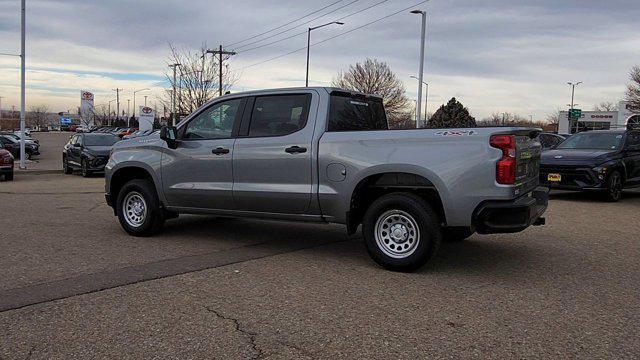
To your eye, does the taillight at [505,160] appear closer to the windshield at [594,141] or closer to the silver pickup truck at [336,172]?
the silver pickup truck at [336,172]

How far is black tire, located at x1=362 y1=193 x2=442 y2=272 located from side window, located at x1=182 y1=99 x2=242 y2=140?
2217mm

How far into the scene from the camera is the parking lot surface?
Answer: 3.96m

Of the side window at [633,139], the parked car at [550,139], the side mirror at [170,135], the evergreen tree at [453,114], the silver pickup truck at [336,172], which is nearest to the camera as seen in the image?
the silver pickup truck at [336,172]

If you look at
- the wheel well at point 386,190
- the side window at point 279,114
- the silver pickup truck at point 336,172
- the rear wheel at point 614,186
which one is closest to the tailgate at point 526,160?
the silver pickup truck at point 336,172

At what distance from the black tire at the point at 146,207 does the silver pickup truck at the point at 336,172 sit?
15mm

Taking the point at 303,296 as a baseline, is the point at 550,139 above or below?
above

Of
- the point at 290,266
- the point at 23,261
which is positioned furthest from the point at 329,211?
the point at 23,261

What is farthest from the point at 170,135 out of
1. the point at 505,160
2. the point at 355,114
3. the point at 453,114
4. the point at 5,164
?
the point at 453,114

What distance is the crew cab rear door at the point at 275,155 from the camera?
6.38 metres

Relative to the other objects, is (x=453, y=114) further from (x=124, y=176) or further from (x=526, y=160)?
(x=526, y=160)

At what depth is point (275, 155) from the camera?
6.53m

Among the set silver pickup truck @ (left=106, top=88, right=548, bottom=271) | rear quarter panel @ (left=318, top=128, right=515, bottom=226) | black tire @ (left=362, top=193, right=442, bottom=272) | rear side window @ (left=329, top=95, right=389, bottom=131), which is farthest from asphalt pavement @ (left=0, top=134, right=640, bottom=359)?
rear side window @ (left=329, top=95, right=389, bottom=131)

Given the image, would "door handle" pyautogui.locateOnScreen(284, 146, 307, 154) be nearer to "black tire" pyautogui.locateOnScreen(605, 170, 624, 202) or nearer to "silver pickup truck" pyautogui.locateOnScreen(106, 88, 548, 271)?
"silver pickup truck" pyautogui.locateOnScreen(106, 88, 548, 271)

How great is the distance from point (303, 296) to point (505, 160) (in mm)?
2325
